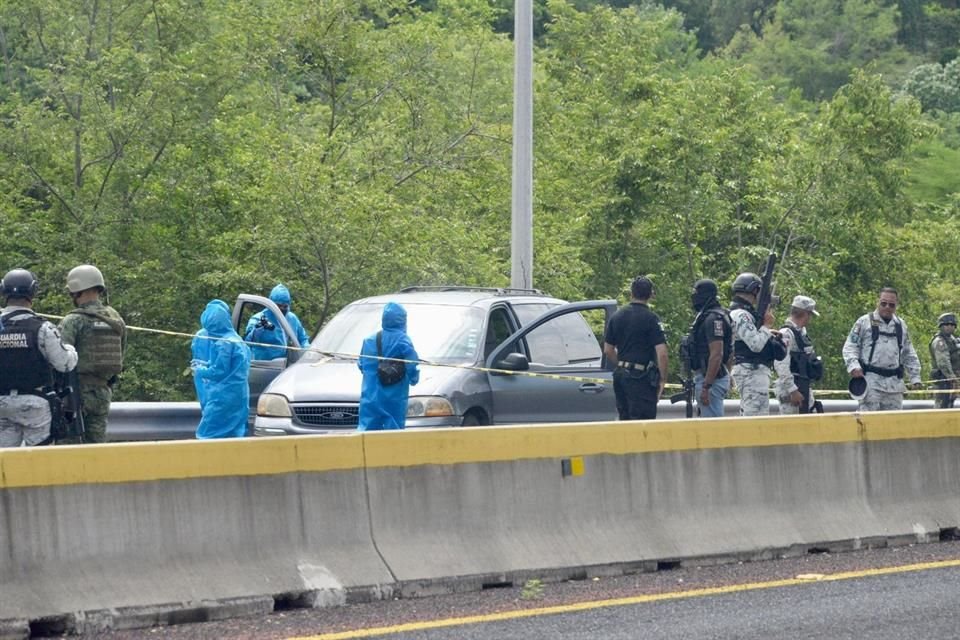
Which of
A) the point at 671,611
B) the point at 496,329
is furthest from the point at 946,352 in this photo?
the point at 671,611

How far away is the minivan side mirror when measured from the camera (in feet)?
42.9

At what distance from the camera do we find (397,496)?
342 inches

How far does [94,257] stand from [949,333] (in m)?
12.2

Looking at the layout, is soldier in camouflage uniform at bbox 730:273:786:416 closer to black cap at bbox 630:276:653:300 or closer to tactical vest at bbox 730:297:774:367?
tactical vest at bbox 730:297:774:367

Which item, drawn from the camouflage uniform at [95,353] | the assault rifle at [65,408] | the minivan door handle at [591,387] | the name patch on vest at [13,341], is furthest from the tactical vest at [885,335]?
the name patch on vest at [13,341]

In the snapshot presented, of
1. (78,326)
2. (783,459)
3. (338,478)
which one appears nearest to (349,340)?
(78,326)

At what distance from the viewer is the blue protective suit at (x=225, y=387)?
40.0 ft

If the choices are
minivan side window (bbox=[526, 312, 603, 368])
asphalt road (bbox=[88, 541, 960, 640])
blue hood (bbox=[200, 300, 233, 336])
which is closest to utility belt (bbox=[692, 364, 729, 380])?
minivan side window (bbox=[526, 312, 603, 368])

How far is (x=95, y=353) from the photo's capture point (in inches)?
425

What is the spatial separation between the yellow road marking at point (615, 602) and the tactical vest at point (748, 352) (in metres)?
3.28

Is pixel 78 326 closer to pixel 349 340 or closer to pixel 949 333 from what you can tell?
pixel 349 340

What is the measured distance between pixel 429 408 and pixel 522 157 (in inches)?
238

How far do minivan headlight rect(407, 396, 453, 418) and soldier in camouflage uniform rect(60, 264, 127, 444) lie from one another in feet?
8.76

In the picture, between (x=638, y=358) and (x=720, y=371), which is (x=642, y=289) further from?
(x=720, y=371)
